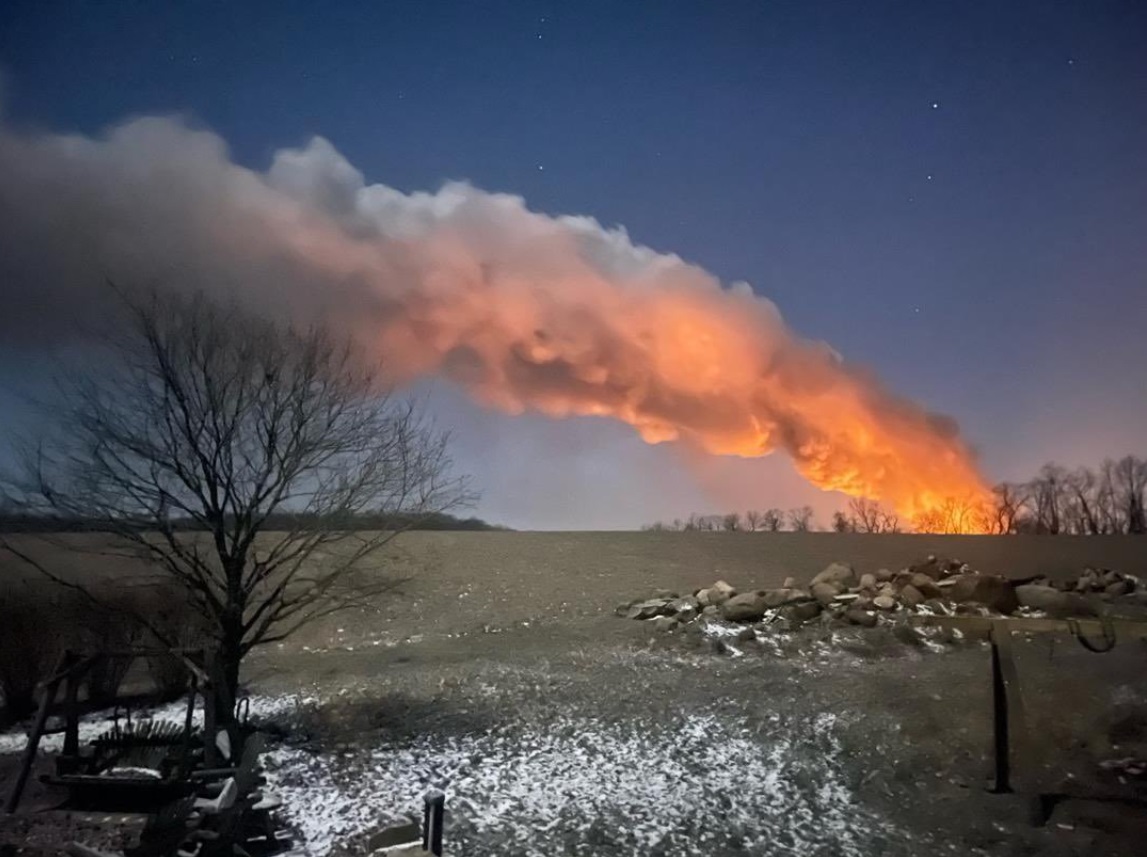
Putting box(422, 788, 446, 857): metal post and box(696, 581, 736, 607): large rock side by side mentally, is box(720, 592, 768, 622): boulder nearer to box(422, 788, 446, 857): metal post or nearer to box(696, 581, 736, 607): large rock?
box(696, 581, 736, 607): large rock

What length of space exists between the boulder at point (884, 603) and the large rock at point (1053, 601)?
326 centimetres

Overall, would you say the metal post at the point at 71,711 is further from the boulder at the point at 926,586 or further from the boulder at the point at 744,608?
the boulder at the point at 926,586

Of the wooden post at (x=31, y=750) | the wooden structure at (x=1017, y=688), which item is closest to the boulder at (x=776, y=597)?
the wooden structure at (x=1017, y=688)

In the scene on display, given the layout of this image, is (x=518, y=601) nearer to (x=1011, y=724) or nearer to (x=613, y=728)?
(x=613, y=728)

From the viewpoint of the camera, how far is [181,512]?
1206 centimetres

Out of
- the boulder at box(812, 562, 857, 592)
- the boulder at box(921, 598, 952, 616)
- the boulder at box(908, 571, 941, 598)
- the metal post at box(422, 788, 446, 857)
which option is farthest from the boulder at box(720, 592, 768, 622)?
the metal post at box(422, 788, 446, 857)

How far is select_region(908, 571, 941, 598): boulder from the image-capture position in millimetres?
21328

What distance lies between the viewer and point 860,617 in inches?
763

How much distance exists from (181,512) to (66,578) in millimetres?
2496

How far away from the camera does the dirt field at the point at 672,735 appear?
9188 millimetres

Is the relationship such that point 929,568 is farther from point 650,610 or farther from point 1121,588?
point 650,610

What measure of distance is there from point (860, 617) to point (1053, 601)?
4.65 meters

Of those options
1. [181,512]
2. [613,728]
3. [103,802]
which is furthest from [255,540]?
[613,728]

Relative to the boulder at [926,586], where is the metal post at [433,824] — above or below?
below
